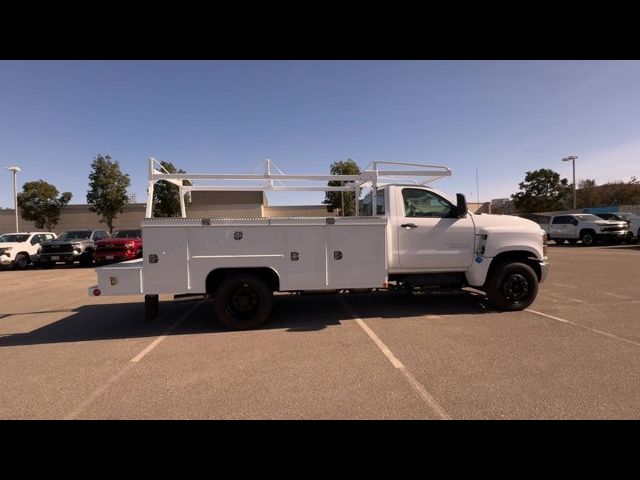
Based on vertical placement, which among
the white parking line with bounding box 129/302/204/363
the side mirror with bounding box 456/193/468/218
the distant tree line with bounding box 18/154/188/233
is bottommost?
the white parking line with bounding box 129/302/204/363

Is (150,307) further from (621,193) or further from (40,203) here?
(621,193)

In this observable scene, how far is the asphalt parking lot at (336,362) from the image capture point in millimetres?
3012

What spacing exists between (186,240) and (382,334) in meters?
3.31

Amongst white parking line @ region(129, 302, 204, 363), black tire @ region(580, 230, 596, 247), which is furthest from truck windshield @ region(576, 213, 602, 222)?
white parking line @ region(129, 302, 204, 363)

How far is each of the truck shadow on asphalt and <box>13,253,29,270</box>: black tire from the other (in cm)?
1242

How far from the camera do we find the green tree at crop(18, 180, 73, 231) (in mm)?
32688

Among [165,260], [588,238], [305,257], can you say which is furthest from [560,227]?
[165,260]

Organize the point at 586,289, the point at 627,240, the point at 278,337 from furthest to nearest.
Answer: the point at 627,240 → the point at 586,289 → the point at 278,337

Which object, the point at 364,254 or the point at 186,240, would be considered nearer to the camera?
the point at 186,240

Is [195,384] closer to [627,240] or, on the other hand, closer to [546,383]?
[546,383]

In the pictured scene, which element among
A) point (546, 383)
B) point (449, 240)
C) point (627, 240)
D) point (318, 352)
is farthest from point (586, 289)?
point (627, 240)

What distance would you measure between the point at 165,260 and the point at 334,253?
8.62 feet

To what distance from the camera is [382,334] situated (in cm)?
497

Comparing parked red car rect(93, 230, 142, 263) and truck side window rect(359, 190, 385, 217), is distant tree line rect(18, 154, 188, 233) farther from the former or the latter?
truck side window rect(359, 190, 385, 217)
